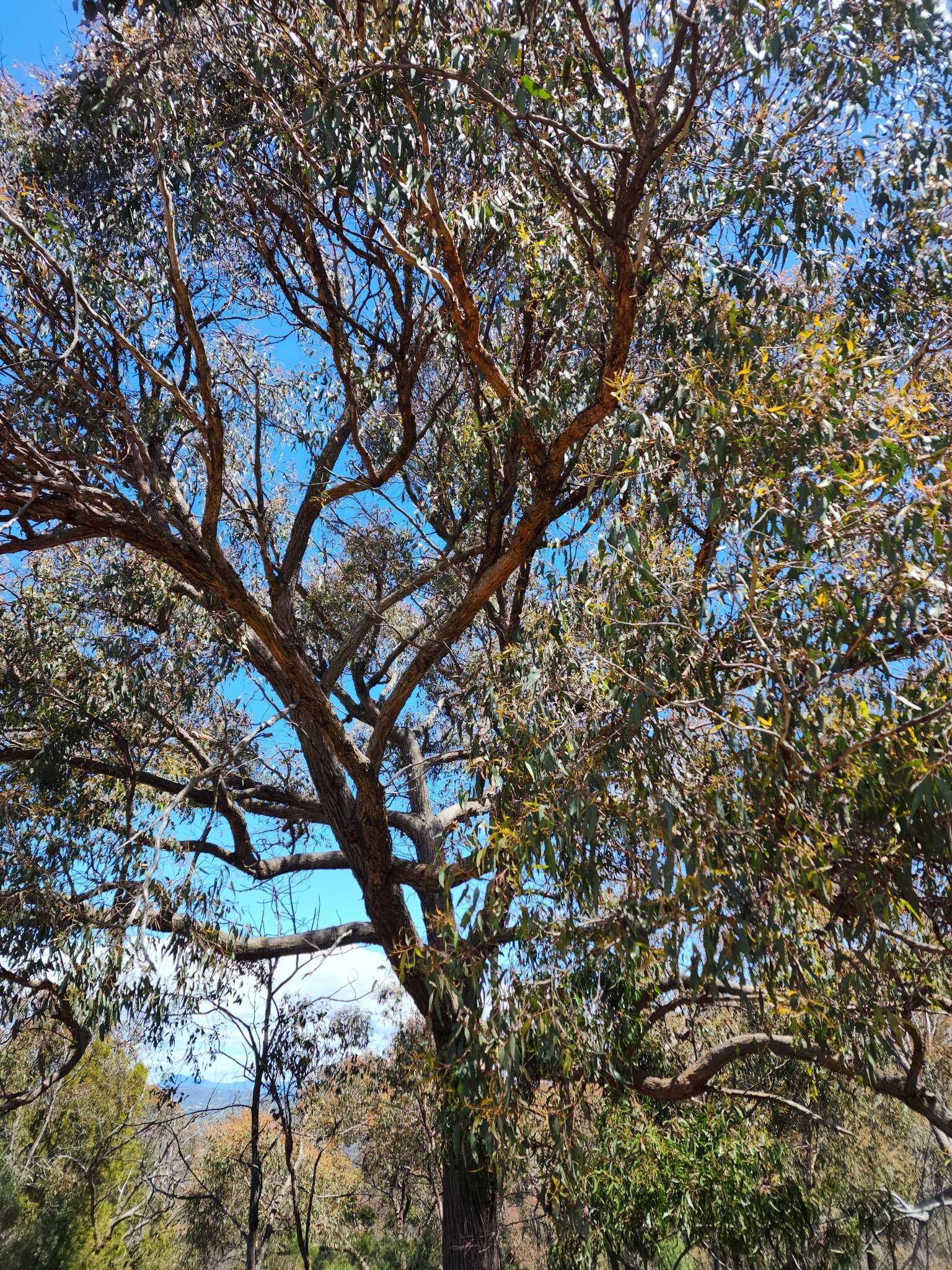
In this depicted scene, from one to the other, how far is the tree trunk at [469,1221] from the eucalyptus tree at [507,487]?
0.8 inches

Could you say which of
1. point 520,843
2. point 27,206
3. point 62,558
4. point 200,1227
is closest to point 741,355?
point 520,843

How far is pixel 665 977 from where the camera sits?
199 inches

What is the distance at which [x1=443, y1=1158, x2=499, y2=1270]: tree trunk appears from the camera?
15.5 feet

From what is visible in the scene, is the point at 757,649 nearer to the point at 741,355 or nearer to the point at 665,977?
the point at 741,355

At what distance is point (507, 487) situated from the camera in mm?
5008

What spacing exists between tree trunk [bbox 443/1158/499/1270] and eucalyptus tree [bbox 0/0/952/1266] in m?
0.02

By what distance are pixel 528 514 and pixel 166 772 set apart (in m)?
3.52

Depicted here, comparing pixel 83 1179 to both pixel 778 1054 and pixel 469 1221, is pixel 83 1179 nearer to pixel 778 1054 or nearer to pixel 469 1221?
pixel 469 1221

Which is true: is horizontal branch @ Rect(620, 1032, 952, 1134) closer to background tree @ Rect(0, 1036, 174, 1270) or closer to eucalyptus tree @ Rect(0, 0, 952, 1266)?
eucalyptus tree @ Rect(0, 0, 952, 1266)

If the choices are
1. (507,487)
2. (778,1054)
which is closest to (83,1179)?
(778,1054)

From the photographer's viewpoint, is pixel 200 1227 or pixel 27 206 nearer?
pixel 27 206

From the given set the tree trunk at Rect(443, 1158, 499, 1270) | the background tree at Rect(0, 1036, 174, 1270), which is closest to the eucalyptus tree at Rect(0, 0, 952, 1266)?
the tree trunk at Rect(443, 1158, 499, 1270)

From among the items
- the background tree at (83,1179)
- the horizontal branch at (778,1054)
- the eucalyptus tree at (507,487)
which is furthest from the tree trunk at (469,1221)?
the background tree at (83,1179)

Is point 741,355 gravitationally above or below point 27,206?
below
